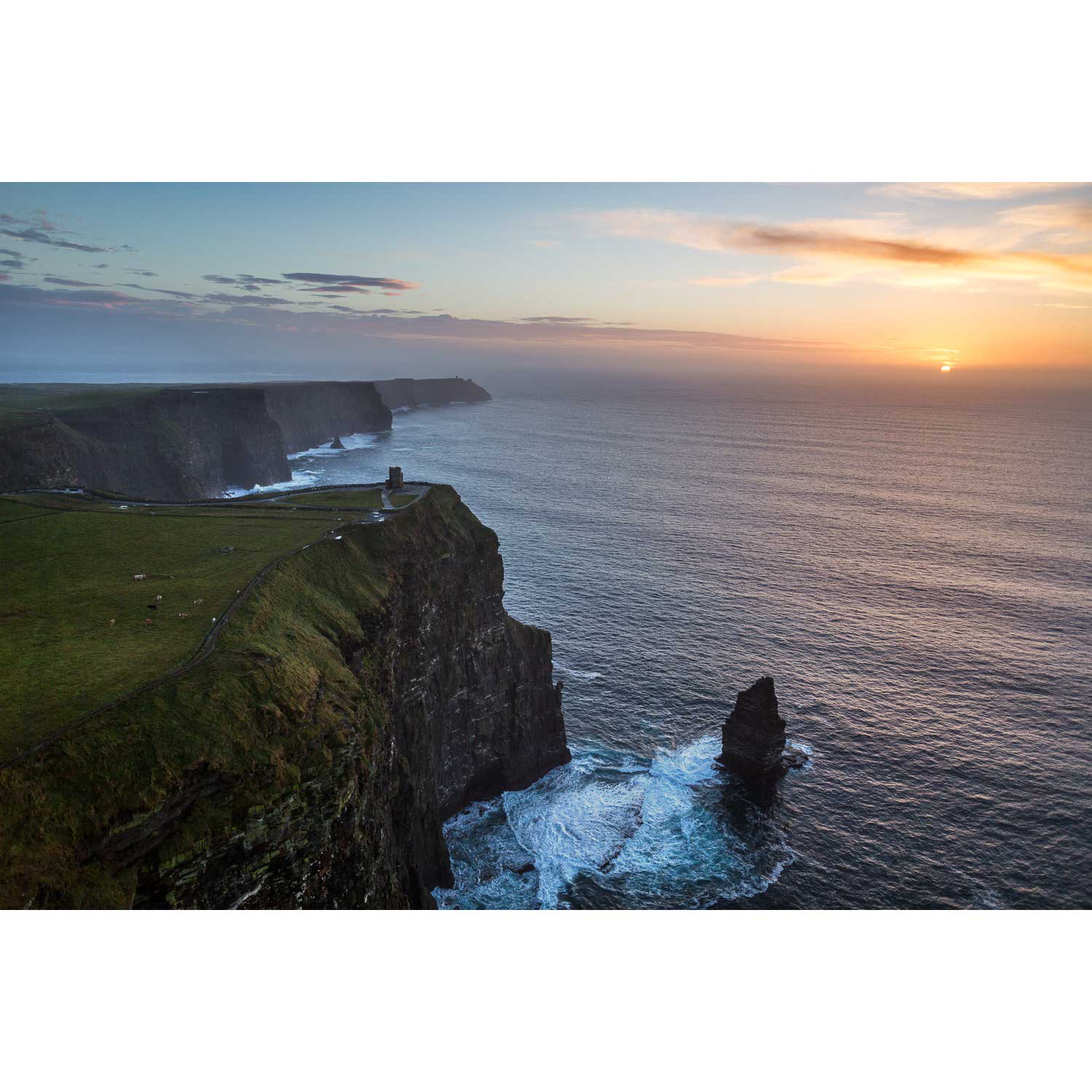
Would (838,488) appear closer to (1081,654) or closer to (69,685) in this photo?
(1081,654)

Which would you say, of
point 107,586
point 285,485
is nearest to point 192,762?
point 107,586

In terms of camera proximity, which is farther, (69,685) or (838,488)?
(838,488)

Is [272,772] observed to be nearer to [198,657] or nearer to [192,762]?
[192,762]

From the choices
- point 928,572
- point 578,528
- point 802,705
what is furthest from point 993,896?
point 578,528

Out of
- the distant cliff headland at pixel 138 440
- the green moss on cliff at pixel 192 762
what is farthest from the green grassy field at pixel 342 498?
the green moss on cliff at pixel 192 762

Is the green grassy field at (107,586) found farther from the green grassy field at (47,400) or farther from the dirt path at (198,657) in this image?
the green grassy field at (47,400)

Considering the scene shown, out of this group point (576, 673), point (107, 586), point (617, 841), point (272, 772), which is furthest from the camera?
point (576, 673)
